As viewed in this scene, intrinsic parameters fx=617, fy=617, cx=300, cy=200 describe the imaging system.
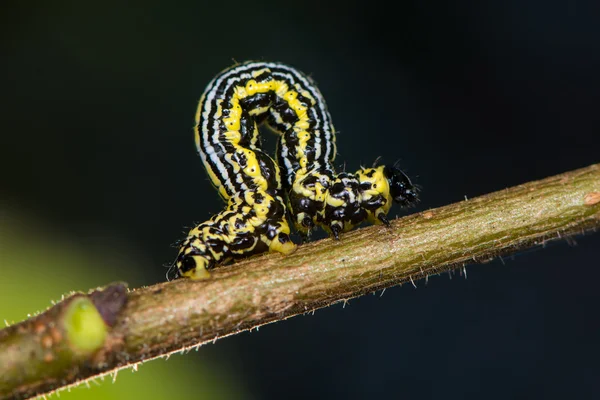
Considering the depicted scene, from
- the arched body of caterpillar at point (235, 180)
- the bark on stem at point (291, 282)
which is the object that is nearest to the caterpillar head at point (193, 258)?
the arched body of caterpillar at point (235, 180)

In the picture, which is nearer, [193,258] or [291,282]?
[291,282]

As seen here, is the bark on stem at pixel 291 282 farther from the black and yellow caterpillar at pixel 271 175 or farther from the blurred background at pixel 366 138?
the blurred background at pixel 366 138

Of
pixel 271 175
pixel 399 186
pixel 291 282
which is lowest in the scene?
pixel 291 282

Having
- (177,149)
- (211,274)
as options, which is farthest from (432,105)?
(211,274)

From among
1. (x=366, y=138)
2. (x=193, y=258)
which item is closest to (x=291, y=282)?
(x=193, y=258)

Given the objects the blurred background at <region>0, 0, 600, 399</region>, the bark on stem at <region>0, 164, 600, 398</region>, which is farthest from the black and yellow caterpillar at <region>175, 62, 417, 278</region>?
the blurred background at <region>0, 0, 600, 399</region>

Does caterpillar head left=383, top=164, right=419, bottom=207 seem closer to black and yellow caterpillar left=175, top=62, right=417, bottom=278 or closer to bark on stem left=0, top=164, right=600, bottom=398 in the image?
black and yellow caterpillar left=175, top=62, right=417, bottom=278

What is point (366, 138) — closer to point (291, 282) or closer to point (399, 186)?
point (399, 186)
